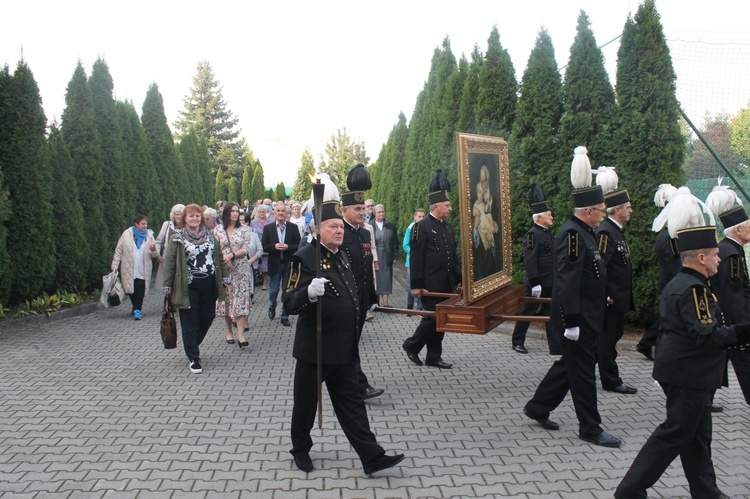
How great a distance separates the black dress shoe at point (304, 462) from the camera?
15.8 feet

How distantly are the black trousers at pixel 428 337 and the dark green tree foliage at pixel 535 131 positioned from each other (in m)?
3.42

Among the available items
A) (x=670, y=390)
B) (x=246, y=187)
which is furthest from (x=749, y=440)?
(x=246, y=187)

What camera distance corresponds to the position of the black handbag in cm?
768

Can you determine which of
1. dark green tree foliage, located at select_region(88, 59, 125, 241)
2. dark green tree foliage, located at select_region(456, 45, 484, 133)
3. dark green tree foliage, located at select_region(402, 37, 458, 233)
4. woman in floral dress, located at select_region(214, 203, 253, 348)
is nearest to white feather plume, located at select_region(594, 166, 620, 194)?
woman in floral dress, located at select_region(214, 203, 253, 348)

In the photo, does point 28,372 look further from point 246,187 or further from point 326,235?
point 246,187

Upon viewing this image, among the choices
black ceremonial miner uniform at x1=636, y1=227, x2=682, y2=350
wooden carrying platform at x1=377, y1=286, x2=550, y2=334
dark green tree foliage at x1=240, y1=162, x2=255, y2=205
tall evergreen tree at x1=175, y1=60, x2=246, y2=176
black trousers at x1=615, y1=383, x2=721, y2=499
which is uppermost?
tall evergreen tree at x1=175, y1=60, x2=246, y2=176

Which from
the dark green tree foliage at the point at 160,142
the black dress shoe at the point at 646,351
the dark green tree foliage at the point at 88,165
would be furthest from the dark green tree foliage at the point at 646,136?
the dark green tree foliage at the point at 160,142

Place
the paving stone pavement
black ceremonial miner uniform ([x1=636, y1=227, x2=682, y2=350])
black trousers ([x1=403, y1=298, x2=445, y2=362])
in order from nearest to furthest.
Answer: the paving stone pavement < black ceremonial miner uniform ([x1=636, y1=227, x2=682, y2=350]) < black trousers ([x1=403, y1=298, x2=445, y2=362])

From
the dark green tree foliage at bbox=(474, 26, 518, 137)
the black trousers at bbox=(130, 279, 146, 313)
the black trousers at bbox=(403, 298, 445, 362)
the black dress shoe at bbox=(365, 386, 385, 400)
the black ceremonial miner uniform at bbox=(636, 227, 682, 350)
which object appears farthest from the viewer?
the black trousers at bbox=(130, 279, 146, 313)

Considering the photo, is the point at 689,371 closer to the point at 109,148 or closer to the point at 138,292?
the point at 138,292

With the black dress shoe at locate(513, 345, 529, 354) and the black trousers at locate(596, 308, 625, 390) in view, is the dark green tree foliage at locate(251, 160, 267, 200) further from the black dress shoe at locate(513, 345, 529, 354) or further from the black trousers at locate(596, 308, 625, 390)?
the black trousers at locate(596, 308, 625, 390)

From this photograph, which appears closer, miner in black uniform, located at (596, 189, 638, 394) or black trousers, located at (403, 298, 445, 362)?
miner in black uniform, located at (596, 189, 638, 394)

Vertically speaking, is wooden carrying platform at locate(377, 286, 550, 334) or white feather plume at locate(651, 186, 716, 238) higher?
white feather plume at locate(651, 186, 716, 238)

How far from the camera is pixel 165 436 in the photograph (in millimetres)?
5621
